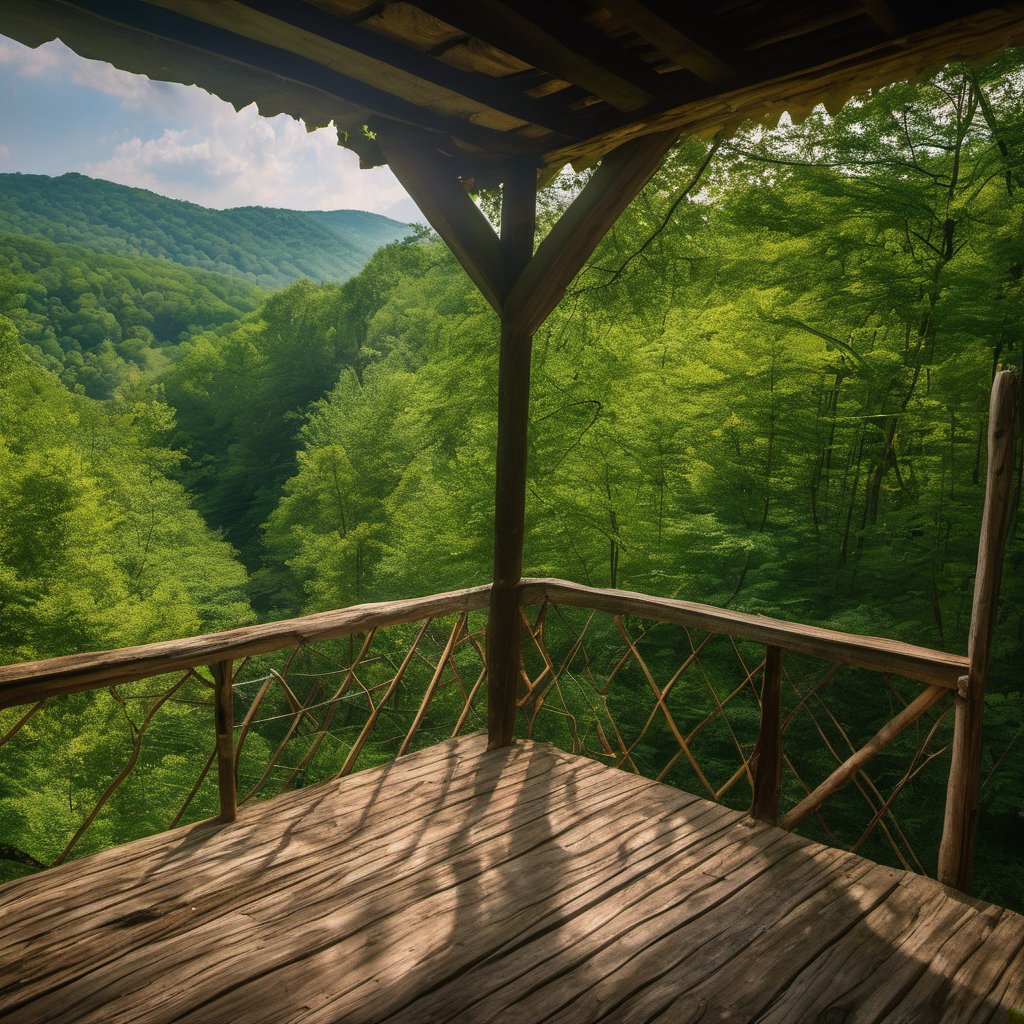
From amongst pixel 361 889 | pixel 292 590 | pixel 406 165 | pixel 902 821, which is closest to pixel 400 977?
pixel 361 889

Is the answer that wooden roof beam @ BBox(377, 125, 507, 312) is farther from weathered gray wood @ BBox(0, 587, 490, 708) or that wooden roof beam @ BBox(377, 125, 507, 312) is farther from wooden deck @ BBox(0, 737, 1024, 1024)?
wooden deck @ BBox(0, 737, 1024, 1024)

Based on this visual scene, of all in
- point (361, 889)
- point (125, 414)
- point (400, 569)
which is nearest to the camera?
point (361, 889)

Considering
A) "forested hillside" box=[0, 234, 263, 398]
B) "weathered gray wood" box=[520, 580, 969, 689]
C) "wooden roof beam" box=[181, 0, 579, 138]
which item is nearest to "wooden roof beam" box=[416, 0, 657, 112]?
"wooden roof beam" box=[181, 0, 579, 138]

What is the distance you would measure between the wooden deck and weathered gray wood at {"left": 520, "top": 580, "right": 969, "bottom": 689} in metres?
0.61

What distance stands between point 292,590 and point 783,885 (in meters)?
16.9

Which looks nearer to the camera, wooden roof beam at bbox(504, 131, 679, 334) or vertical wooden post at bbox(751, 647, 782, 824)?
wooden roof beam at bbox(504, 131, 679, 334)

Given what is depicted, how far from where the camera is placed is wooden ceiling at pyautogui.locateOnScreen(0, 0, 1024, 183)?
5.44ft

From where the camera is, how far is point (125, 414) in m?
21.4

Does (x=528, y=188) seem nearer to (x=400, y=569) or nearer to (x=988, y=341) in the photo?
(x=988, y=341)

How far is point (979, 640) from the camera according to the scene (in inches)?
82.7

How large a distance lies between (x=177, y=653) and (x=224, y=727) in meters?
0.30

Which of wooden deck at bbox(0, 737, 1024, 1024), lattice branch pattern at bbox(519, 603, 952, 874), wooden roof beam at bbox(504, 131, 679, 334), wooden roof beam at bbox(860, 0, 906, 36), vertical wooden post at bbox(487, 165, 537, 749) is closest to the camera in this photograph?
wooden roof beam at bbox(860, 0, 906, 36)

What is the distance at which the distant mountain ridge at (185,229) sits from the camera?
41.4 meters

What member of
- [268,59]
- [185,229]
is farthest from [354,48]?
[185,229]
